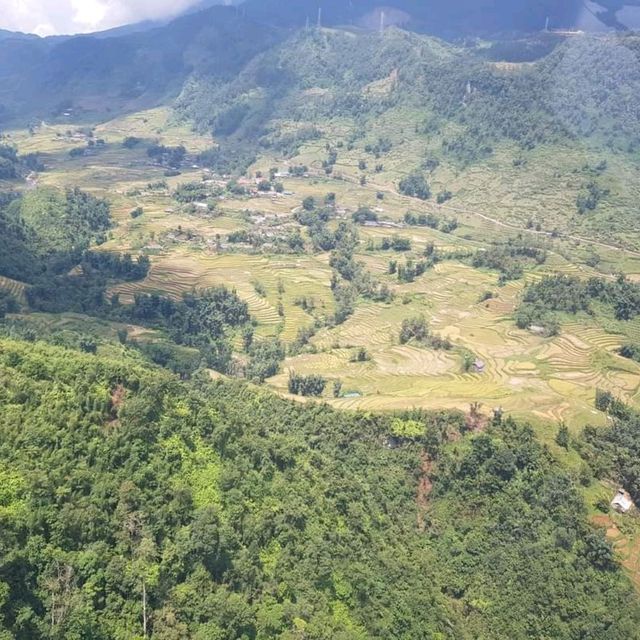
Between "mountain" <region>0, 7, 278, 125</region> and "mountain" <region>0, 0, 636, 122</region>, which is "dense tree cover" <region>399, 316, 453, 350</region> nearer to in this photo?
"mountain" <region>0, 7, 278, 125</region>

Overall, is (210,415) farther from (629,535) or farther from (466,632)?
(629,535)

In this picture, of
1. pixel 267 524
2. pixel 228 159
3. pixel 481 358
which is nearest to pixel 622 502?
pixel 267 524

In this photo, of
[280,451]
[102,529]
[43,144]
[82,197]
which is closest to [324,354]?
[280,451]

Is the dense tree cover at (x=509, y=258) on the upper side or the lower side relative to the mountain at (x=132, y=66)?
lower

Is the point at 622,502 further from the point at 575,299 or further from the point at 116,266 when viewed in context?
the point at 116,266

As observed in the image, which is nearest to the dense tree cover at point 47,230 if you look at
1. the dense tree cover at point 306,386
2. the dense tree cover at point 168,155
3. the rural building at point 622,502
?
the dense tree cover at point 306,386

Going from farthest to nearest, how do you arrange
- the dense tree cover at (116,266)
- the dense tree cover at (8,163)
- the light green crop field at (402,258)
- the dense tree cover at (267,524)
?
the dense tree cover at (8,163) < the dense tree cover at (116,266) < the light green crop field at (402,258) < the dense tree cover at (267,524)

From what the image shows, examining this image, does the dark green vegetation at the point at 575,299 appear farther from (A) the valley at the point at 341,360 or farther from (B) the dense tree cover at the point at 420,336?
(B) the dense tree cover at the point at 420,336
